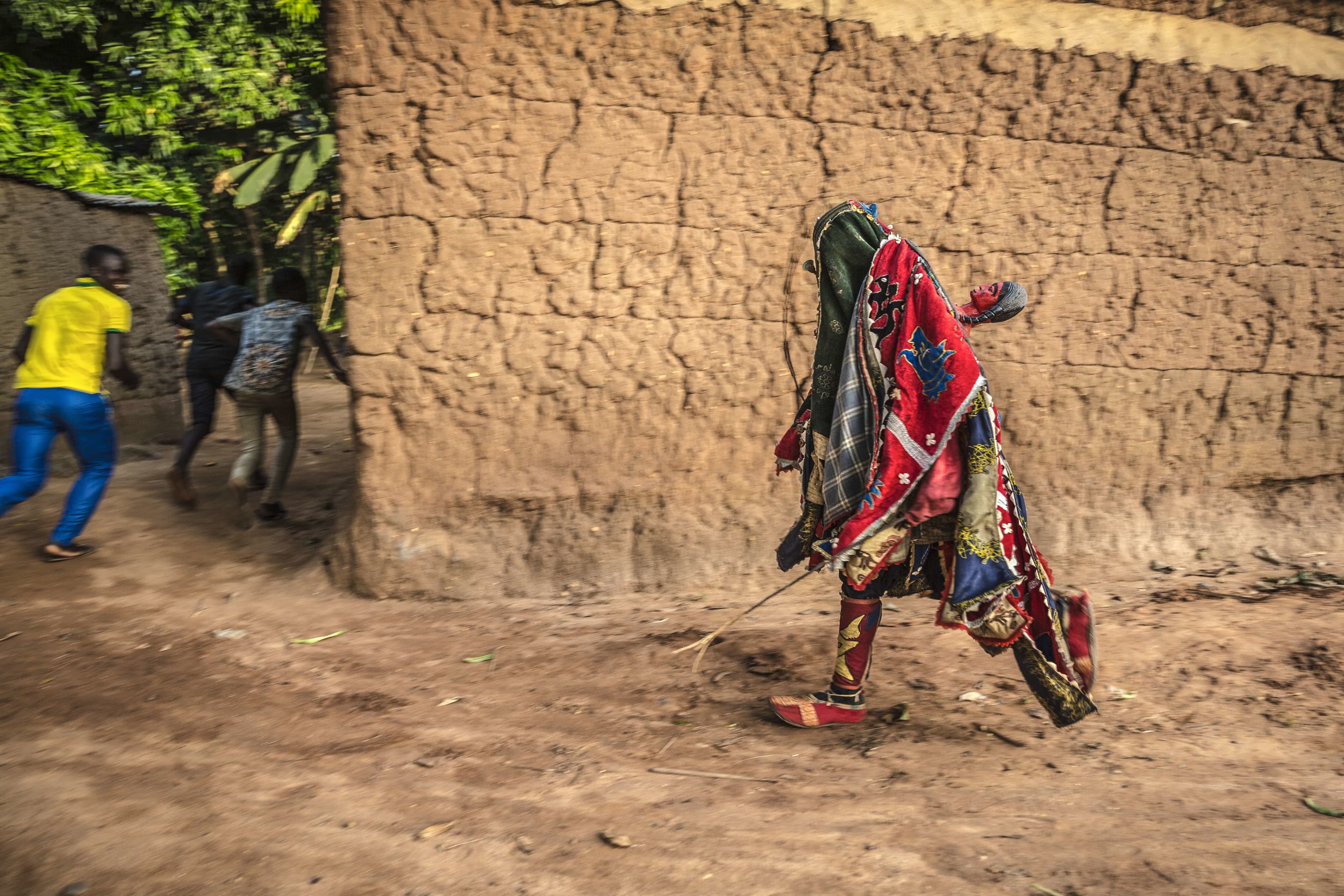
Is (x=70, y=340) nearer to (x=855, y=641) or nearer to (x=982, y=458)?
(x=855, y=641)

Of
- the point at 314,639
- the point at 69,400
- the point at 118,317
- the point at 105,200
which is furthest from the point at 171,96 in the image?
the point at 314,639

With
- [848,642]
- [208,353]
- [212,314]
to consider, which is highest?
[212,314]

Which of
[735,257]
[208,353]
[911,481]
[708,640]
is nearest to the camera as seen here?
[911,481]

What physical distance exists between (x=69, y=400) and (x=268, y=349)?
95cm

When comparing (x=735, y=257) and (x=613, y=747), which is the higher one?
(x=735, y=257)

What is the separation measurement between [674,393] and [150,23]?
9284 millimetres

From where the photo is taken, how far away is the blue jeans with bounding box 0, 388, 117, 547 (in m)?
4.32

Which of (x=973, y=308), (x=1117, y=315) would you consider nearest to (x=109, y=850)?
(x=973, y=308)

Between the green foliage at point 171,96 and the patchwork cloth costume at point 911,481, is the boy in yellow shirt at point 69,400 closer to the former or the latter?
the patchwork cloth costume at point 911,481

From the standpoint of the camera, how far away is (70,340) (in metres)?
4.44

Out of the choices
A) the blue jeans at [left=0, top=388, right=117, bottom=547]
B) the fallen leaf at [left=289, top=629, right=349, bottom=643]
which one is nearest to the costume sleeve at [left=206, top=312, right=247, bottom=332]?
the blue jeans at [left=0, top=388, right=117, bottom=547]

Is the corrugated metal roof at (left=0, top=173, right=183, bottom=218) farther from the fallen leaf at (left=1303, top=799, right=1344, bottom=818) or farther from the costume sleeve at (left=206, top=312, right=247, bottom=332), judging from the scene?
the fallen leaf at (left=1303, top=799, right=1344, bottom=818)

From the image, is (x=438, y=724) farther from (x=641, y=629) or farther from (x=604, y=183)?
(x=604, y=183)

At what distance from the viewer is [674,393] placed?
13.4 feet
